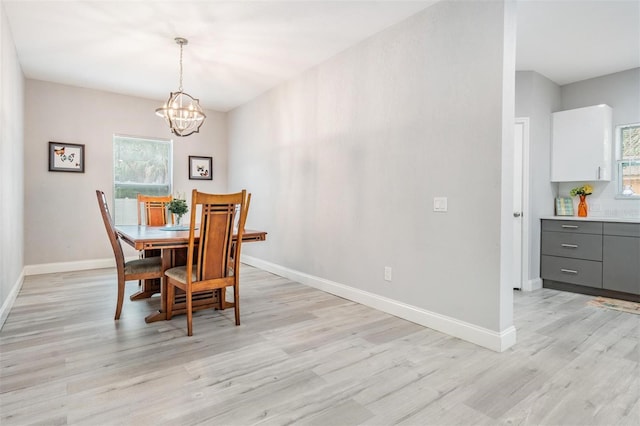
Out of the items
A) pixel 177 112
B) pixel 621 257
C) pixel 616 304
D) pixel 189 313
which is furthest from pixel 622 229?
pixel 177 112

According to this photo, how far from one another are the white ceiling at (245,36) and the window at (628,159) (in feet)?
2.46

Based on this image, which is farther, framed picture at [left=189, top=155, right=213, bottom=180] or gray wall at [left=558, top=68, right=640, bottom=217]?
framed picture at [left=189, top=155, right=213, bottom=180]

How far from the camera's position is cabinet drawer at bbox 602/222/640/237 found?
11.8 ft

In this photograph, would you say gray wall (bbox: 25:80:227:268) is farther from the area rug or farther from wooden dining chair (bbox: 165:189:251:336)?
the area rug

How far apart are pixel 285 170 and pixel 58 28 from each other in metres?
2.77

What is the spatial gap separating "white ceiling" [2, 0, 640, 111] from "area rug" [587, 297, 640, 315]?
8.71ft

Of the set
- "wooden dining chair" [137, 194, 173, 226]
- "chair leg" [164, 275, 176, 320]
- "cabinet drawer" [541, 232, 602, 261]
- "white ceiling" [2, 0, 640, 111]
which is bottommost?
"chair leg" [164, 275, 176, 320]

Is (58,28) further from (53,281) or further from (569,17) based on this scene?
(569,17)

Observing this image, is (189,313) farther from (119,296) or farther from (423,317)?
(423,317)

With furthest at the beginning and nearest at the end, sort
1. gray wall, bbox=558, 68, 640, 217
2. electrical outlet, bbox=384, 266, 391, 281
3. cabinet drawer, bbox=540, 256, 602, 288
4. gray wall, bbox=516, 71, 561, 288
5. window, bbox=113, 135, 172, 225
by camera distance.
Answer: window, bbox=113, 135, 172, 225 → gray wall, bbox=516, 71, 561, 288 → gray wall, bbox=558, 68, 640, 217 → cabinet drawer, bbox=540, 256, 602, 288 → electrical outlet, bbox=384, 266, 391, 281

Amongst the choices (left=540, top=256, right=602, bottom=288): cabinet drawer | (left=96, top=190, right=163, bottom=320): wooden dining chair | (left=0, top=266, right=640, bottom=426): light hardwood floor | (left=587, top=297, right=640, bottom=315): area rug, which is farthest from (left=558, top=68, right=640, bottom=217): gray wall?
(left=96, top=190, right=163, bottom=320): wooden dining chair

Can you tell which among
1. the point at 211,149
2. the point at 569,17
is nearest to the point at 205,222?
the point at 569,17

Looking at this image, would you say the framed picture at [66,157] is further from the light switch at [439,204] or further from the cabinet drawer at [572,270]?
the cabinet drawer at [572,270]

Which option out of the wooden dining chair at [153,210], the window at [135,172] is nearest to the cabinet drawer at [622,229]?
the wooden dining chair at [153,210]
